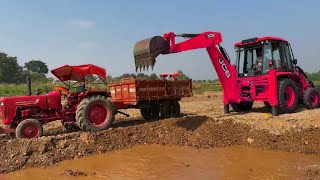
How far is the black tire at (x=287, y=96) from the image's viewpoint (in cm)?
1239

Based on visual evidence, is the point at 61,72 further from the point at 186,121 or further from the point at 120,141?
the point at 186,121

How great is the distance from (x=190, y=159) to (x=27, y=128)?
4658 mm

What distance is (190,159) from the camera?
8797mm

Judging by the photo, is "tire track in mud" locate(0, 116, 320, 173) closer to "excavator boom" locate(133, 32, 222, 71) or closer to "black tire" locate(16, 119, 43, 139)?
"black tire" locate(16, 119, 43, 139)

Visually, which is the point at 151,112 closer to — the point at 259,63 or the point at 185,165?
the point at 259,63

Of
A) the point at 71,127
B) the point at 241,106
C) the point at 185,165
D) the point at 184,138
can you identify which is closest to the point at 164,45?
the point at 184,138

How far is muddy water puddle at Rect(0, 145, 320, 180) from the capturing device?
7.57 meters

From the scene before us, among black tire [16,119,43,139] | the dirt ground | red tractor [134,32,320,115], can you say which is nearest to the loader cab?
red tractor [134,32,320,115]

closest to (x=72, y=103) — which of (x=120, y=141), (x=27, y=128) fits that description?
(x=27, y=128)

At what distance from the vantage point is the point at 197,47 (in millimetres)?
12016

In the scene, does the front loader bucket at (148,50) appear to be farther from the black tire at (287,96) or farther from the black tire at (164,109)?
the black tire at (287,96)

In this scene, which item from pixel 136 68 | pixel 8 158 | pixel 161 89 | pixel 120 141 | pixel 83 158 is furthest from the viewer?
pixel 161 89

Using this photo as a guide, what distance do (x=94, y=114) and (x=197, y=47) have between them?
3.77 meters

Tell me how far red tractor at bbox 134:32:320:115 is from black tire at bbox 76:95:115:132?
1550 millimetres
